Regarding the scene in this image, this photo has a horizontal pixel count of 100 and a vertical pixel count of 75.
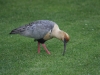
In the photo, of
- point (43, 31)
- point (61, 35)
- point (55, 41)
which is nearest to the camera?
point (61, 35)

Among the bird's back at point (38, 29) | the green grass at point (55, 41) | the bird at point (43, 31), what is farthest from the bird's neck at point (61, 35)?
the green grass at point (55, 41)

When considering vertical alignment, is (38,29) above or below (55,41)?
above

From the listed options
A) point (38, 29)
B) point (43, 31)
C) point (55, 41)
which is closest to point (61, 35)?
point (43, 31)

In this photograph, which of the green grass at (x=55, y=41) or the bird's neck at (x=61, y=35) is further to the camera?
the bird's neck at (x=61, y=35)

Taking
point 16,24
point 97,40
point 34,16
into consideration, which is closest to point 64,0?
point 34,16

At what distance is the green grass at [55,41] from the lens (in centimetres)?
783

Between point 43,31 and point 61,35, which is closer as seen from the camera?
point 61,35

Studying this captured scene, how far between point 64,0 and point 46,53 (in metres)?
8.77

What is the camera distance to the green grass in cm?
783

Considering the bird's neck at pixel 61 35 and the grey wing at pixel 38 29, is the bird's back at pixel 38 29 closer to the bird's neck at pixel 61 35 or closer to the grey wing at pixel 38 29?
the grey wing at pixel 38 29

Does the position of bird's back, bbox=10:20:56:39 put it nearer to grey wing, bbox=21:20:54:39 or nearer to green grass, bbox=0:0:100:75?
grey wing, bbox=21:20:54:39

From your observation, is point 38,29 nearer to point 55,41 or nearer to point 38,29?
point 38,29

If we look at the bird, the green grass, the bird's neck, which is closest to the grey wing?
the bird

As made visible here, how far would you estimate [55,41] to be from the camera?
34.3 feet
